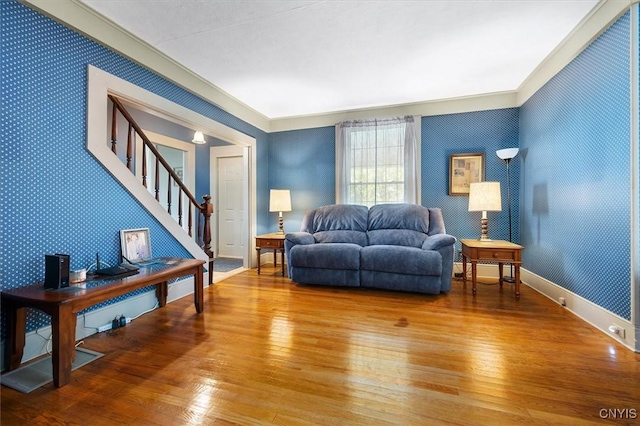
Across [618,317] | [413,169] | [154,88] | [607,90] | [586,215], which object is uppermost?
[154,88]

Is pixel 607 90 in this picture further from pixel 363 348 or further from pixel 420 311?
pixel 363 348

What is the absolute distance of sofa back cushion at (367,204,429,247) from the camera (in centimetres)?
364

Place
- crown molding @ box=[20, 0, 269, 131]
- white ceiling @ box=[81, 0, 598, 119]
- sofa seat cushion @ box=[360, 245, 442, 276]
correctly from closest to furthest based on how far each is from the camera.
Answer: crown molding @ box=[20, 0, 269, 131], white ceiling @ box=[81, 0, 598, 119], sofa seat cushion @ box=[360, 245, 442, 276]

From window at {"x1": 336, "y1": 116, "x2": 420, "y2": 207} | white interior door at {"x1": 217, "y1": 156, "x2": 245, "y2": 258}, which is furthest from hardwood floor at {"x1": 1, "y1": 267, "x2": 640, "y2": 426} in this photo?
white interior door at {"x1": 217, "y1": 156, "x2": 245, "y2": 258}

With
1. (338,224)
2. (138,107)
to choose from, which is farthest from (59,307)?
(338,224)

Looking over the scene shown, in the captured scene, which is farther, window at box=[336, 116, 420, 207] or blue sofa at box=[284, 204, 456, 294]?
window at box=[336, 116, 420, 207]

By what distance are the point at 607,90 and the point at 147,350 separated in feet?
12.8

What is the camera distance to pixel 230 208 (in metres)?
5.45

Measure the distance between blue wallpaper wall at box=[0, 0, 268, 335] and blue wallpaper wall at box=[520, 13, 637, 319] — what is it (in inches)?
155

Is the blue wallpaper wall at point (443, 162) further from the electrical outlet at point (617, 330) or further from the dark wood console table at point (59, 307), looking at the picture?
the dark wood console table at point (59, 307)

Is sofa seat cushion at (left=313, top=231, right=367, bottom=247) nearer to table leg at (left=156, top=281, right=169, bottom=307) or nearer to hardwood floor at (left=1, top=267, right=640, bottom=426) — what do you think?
hardwood floor at (left=1, top=267, right=640, bottom=426)

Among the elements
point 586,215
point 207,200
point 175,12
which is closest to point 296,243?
point 207,200

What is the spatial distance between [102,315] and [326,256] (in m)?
2.20

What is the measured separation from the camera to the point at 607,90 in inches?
81.9
